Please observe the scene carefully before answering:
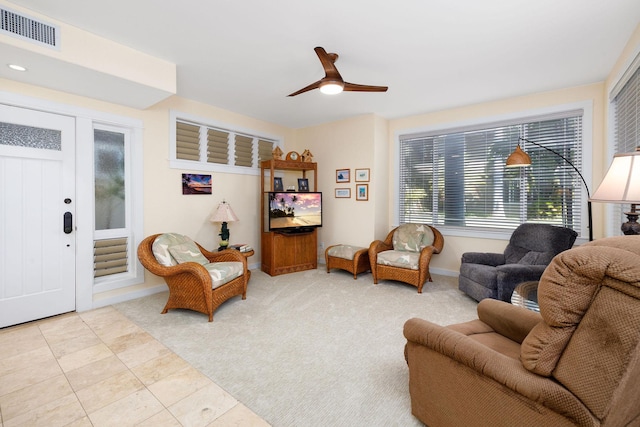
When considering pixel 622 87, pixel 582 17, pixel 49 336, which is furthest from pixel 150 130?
pixel 622 87

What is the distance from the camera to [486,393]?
123cm

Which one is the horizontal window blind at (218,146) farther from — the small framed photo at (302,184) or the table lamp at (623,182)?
the table lamp at (623,182)

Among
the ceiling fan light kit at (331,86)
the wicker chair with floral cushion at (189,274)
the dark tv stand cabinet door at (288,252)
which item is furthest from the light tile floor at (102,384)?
the ceiling fan light kit at (331,86)

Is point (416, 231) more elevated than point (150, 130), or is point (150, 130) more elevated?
point (150, 130)

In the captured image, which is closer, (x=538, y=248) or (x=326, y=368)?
(x=326, y=368)

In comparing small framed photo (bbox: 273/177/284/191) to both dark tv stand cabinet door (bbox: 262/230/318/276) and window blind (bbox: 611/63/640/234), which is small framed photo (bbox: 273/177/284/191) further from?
window blind (bbox: 611/63/640/234)

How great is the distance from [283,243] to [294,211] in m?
0.58

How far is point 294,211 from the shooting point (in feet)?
16.3

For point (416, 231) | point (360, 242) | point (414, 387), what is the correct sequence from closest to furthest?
point (414, 387) → point (416, 231) → point (360, 242)

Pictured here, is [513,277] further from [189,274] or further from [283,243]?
[189,274]

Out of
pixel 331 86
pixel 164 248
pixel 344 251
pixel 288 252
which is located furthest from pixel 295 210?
pixel 331 86

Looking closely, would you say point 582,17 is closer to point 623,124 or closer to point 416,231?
point 623,124

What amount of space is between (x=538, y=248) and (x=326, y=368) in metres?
3.02

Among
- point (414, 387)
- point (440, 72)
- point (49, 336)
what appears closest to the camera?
point (414, 387)
